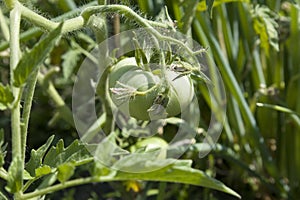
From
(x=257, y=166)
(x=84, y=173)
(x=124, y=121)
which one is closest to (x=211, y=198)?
(x=257, y=166)

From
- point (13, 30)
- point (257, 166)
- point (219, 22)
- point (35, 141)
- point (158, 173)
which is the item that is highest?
point (13, 30)

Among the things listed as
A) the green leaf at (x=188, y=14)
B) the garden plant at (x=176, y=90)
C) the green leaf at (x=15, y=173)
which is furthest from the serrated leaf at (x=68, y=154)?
the green leaf at (x=188, y=14)

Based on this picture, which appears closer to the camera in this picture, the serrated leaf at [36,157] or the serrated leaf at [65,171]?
the serrated leaf at [65,171]

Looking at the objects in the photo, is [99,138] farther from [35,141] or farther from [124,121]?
[35,141]

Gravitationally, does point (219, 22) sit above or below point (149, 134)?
above

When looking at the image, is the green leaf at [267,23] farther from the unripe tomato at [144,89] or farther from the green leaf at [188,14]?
the unripe tomato at [144,89]

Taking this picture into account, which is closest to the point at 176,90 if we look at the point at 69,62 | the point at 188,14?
the point at 188,14

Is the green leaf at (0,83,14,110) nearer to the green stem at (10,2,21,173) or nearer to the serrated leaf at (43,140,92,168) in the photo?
the green stem at (10,2,21,173)
